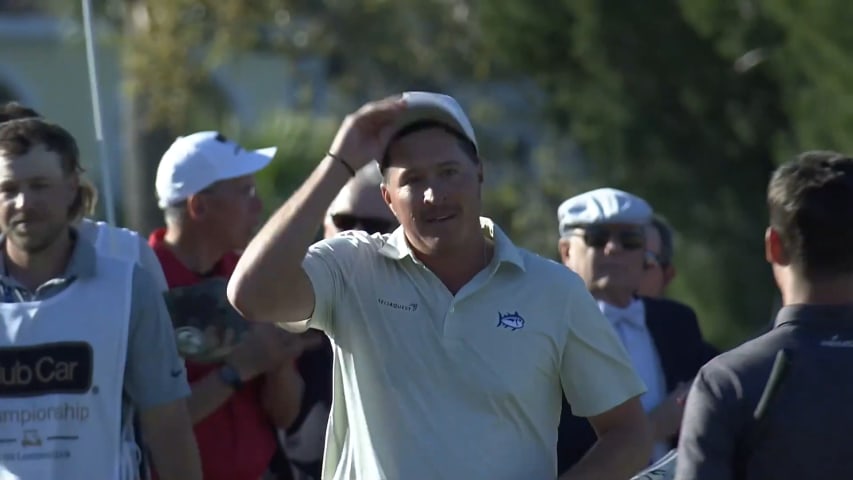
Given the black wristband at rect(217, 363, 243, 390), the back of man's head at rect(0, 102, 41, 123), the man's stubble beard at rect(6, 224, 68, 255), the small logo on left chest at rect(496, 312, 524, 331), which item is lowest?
the black wristband at rect(217, 363, 243, 390)

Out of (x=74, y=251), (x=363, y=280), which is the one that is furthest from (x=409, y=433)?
(x=74, y=251)

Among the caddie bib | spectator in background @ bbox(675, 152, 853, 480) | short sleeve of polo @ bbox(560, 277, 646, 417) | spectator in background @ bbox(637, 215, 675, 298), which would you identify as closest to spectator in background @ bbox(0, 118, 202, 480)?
the caddie bib

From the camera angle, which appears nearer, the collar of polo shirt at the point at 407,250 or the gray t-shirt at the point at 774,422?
the gray t-shirt at the point at 774,422

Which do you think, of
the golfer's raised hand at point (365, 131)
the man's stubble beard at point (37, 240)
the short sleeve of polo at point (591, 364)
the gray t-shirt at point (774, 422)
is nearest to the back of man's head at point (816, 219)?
the gray t-shirt at point (774, 422)

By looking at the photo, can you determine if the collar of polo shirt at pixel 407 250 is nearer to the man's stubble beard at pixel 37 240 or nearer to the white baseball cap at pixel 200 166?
the man's stubble beard at pixel 37 240

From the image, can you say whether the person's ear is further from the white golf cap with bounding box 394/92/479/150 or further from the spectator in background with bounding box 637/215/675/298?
the spectator in background with bounding box 637/215/675/298

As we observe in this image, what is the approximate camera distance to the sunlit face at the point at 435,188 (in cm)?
429

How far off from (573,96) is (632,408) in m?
12.9

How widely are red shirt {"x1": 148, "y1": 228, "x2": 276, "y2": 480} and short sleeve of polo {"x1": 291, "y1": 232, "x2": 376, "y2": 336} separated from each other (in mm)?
1646

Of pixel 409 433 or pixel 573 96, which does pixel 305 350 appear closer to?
pixel 409 433

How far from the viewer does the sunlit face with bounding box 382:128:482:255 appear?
429cm

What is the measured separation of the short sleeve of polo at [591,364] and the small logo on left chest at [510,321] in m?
0.12

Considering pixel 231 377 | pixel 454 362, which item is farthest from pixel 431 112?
pixel 231 377

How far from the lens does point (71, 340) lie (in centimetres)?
472
